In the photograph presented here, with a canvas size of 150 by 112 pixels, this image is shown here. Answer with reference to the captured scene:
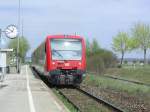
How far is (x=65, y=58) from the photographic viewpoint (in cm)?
3148

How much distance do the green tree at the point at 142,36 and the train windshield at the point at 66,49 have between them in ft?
198

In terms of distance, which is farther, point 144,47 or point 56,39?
point 144,47

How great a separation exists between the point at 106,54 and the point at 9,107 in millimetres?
48281

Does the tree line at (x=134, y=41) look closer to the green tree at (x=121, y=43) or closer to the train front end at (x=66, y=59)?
the green tree at (x=121, y=43)

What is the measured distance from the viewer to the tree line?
309 feet

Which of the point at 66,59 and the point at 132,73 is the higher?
the point at 66,59

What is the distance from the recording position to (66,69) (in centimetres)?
3133

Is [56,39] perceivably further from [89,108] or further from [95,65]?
[95,65]

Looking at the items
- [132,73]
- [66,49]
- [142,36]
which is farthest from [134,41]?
[66,49]

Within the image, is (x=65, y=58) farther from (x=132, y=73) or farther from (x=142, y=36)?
(x=142, y=36)

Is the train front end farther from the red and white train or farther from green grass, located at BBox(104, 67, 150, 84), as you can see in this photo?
green grass, located at BBox(104, 67, 150, 84)

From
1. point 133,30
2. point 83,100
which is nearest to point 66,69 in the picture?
point 83,100

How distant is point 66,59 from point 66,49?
0.67 meters

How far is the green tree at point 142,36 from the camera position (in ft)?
306
